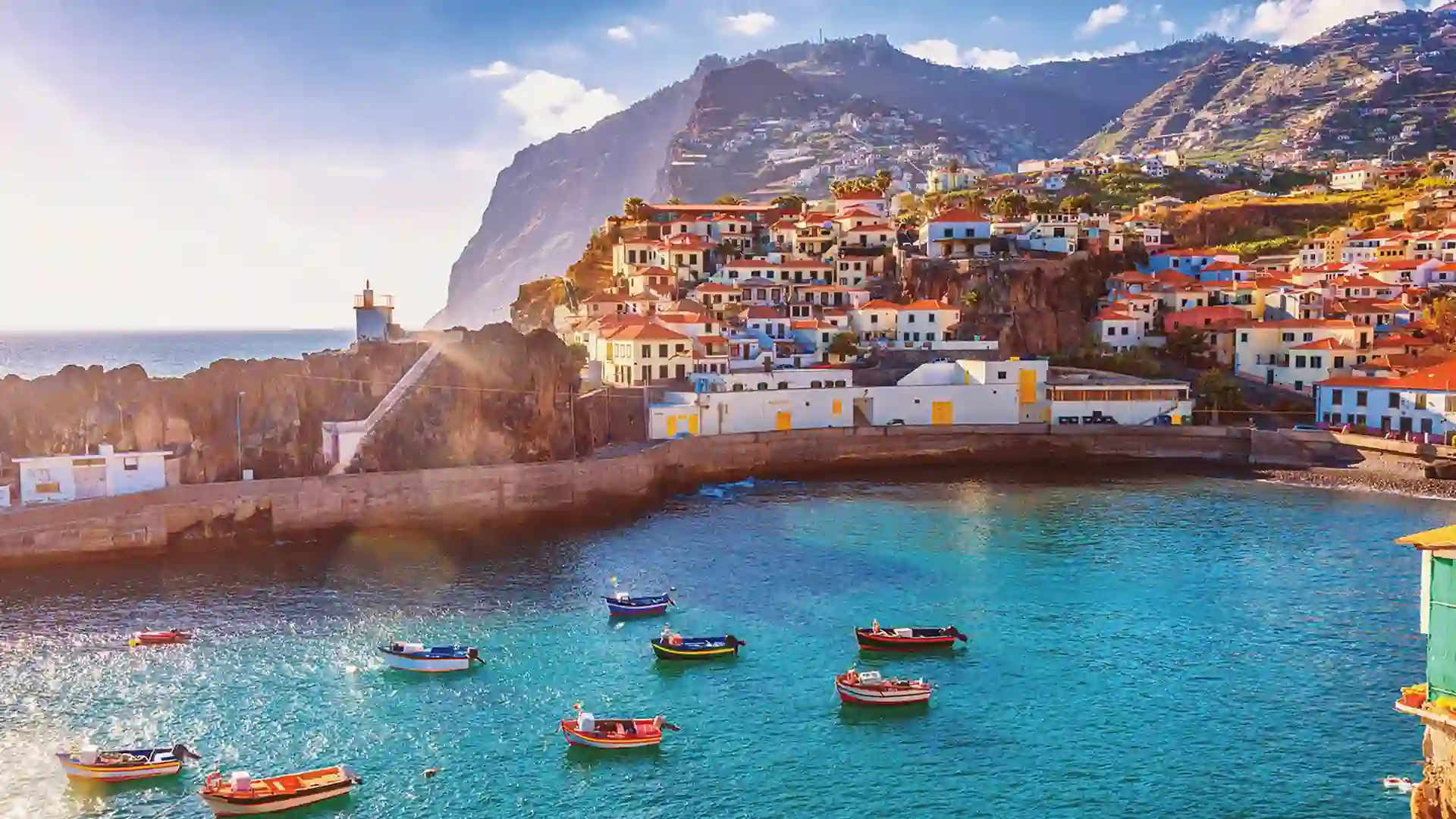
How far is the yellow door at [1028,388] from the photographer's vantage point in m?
77.2

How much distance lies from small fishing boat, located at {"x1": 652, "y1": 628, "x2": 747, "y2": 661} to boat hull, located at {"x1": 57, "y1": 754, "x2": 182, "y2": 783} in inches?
593

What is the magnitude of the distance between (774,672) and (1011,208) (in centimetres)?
8656

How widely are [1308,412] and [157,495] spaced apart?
74.4 metres

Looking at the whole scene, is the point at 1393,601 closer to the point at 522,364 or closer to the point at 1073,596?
the point at 1073,596

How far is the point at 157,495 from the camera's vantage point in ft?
165

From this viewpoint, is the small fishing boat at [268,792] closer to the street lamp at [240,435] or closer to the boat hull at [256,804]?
the boat hull at [256,804]

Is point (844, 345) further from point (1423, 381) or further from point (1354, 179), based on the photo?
point (1354, 179)

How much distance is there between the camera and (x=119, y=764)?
90.3ft

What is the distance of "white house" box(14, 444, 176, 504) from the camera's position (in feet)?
166

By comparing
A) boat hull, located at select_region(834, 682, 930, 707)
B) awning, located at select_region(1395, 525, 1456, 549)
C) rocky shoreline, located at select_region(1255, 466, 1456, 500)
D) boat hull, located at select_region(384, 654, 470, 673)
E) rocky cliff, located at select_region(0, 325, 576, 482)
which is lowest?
boat hull, located at select_region(834, 682, 930, 707)

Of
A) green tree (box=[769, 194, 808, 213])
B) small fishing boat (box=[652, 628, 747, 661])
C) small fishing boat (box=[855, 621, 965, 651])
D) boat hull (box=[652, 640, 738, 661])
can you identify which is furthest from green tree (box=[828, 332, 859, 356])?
boat hull (box=[652, 640, 738, 661])

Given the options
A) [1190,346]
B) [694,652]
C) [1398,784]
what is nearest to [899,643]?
[694,652]

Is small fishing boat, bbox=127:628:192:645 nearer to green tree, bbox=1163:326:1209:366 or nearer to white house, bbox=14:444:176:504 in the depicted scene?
white house, bbox=14:444:176:504

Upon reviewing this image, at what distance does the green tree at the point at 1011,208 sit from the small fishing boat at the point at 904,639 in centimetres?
8019
